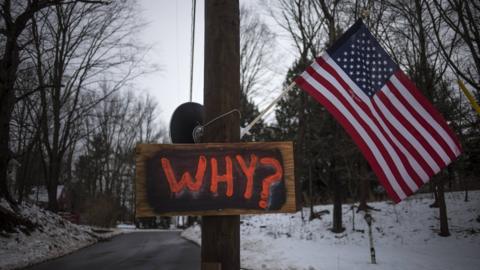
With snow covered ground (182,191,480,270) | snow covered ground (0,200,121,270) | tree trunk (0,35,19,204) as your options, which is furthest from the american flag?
tree trunk (0,35,19,204)

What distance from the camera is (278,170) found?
3.05 m

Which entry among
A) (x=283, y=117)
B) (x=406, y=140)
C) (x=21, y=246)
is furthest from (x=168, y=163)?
(x=283, y=117)

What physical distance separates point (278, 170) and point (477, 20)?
1241 centimetres

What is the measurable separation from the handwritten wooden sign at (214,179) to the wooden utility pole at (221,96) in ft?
0.75

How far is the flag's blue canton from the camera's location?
14.1 ft

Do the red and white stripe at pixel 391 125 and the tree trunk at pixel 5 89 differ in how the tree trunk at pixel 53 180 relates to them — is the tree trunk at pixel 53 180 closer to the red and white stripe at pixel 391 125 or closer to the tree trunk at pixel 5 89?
the tree trunk at pixel 5 89

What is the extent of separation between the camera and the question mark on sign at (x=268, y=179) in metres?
3.01

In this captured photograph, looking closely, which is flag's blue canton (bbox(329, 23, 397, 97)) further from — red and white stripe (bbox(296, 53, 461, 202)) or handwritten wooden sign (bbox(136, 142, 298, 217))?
handwritten wooden sign (bbox(136, 142, 298, 217))

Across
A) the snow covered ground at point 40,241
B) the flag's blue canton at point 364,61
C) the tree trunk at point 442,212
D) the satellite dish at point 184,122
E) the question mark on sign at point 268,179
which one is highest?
the flag's blue canton at point 364,61

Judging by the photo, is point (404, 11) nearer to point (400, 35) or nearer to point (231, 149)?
point (400, 35)

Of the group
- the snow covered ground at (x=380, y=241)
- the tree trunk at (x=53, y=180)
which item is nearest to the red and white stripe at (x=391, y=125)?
the snow covered ground at (x=380, y=241)

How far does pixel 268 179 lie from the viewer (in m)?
3.03

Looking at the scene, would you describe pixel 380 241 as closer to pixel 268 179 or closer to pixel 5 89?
pixel 268 179

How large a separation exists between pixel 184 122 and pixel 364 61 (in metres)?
2.18
